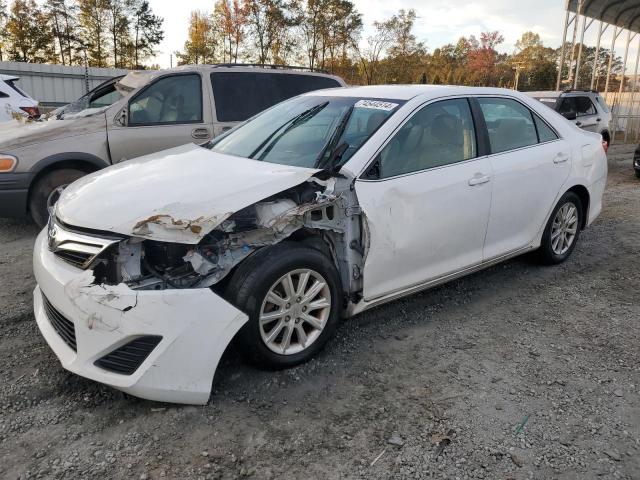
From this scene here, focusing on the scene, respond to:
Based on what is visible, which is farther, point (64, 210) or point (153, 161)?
point (153, 161)

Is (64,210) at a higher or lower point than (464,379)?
higher

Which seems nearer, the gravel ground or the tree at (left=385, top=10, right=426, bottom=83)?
the gravel ground

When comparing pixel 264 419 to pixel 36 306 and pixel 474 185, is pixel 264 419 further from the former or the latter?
pixel 474 185

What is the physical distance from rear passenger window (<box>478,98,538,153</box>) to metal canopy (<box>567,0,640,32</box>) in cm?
1836

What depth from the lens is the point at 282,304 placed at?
2.79m

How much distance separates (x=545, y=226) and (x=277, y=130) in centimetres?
247

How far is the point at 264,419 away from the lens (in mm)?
2537

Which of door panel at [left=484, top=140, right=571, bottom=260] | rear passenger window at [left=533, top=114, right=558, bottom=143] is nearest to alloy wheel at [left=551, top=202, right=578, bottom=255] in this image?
door panel at [left=484, top=140, right=571, bottom=260]

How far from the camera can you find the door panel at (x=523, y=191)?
3820 mm

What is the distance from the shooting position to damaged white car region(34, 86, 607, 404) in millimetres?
2434

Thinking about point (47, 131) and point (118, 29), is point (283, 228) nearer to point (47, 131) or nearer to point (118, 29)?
point (47, 131)

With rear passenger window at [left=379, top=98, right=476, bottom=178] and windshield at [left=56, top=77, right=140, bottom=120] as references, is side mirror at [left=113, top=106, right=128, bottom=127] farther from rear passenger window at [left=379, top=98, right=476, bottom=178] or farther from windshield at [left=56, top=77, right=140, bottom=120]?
rear passenger window at [left=379, top=98, right=476, bottom=178]

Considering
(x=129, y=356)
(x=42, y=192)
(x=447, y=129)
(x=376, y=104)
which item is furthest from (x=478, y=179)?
(x=42, y=192)

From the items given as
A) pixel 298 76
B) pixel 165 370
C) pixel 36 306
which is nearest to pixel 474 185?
pixel 165 370
